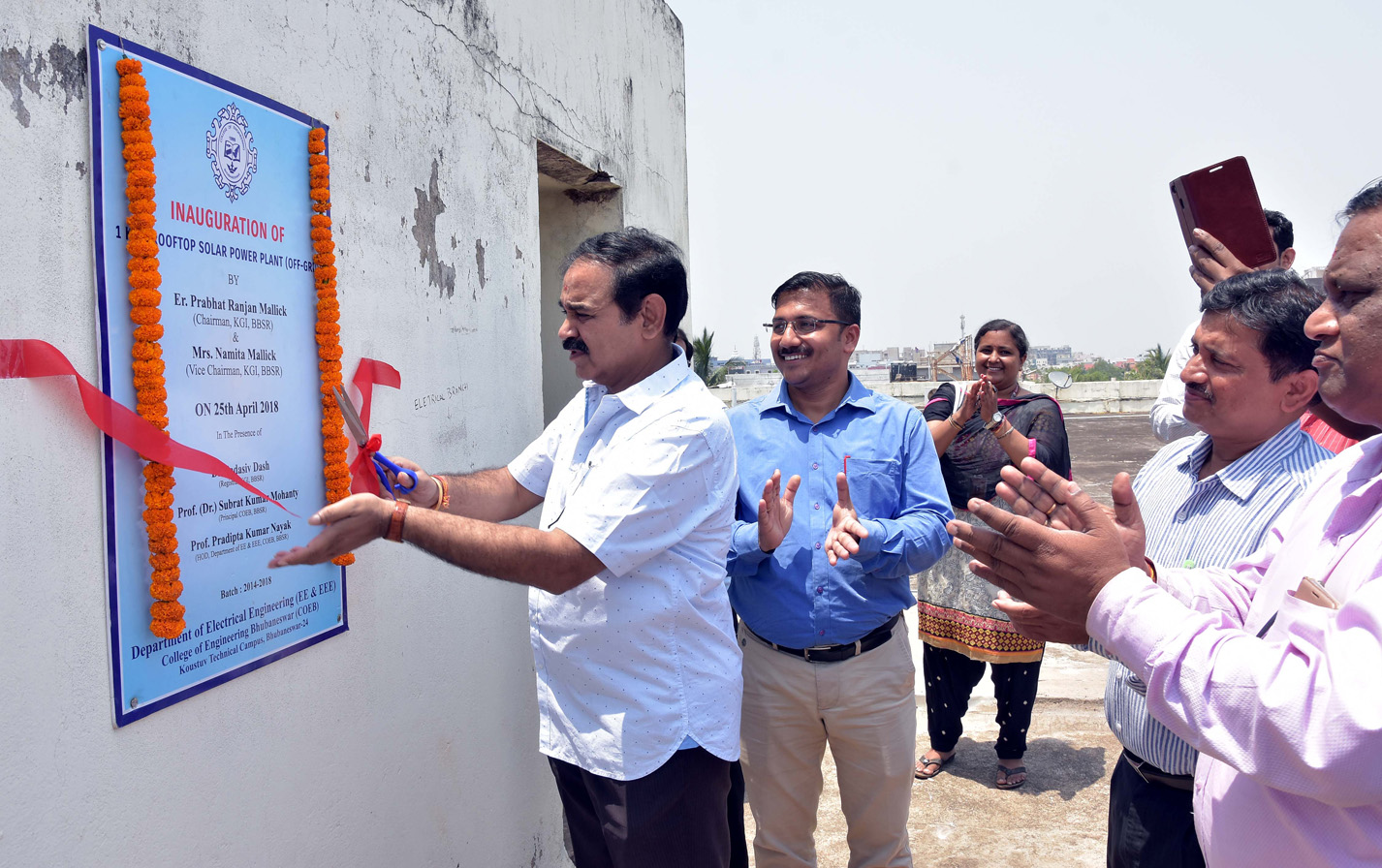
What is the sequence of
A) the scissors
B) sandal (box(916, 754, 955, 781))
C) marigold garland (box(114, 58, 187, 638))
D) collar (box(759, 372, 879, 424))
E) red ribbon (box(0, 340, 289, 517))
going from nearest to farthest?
red ribbon (box(0, 340, 289, 517))
marigold garland (box(114, 58, 187, 638))
the scissors
collar (box(759, 372, 879, 424))
sandal (box(916, 754, 955, 781))

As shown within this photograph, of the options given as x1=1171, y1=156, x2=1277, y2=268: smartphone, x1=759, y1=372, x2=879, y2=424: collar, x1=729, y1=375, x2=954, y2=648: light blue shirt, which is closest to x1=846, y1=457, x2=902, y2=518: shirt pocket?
x1=729, y1=375, x2=954, y2=648: light blue shirt

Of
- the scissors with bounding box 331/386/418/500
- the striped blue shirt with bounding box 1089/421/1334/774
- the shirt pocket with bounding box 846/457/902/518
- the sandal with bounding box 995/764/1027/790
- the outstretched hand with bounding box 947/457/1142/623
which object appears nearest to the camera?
the outstretched hand with bounding box 947/457/1142/623

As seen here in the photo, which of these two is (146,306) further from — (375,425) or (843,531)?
(843,531)

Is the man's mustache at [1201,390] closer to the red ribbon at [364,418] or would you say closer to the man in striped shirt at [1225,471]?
the man in striped shirt at [1225,471]

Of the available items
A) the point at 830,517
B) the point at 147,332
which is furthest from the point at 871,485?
the point at 147,332

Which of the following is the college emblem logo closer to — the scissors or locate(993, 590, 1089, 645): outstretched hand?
the scissors

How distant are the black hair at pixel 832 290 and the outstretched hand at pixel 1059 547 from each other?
1.83 meters

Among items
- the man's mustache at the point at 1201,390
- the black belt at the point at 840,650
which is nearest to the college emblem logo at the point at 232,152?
the black belt at the point at 840,650

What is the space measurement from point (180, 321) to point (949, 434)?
3069 millimetres

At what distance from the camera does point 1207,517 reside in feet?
6.66

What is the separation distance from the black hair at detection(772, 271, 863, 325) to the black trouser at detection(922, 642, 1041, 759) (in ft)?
6.38

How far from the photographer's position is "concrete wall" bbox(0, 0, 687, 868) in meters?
1.47

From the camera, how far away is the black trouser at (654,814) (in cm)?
208

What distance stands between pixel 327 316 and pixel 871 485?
173 centimetres
